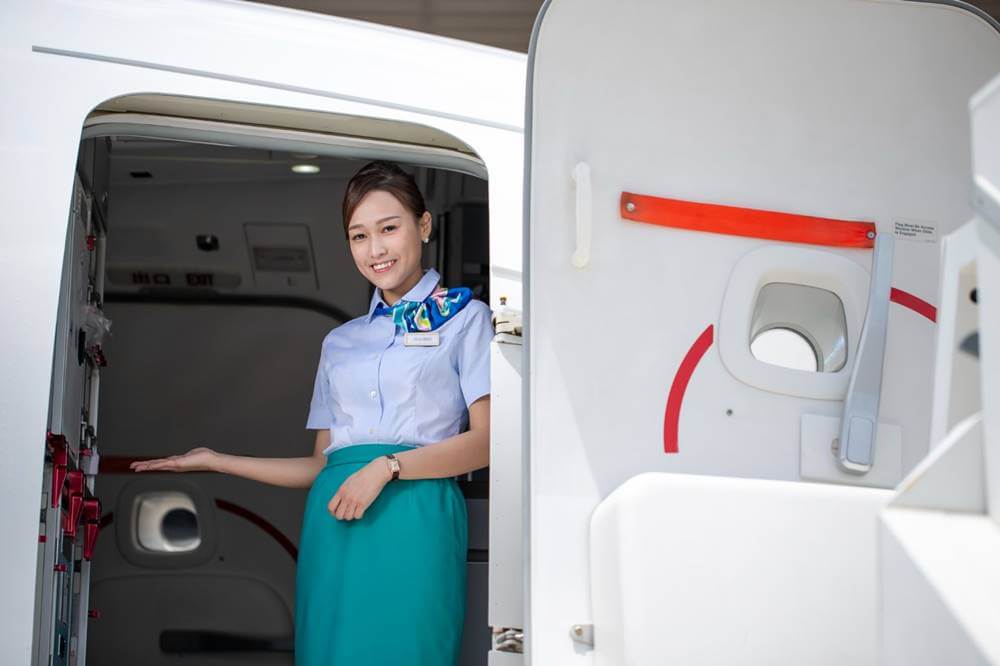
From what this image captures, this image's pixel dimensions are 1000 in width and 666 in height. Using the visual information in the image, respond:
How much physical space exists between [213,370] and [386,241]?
9.48 ft

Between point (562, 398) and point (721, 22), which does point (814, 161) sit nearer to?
point (721, 22)

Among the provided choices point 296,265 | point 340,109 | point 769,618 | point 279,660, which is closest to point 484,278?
point 296,265

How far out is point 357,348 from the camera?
3.46m

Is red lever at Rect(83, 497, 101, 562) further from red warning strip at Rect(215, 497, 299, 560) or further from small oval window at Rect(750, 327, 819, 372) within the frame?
red warning strip at Rect(215, 497, 299, 560)

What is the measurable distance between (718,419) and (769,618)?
0.45 metres

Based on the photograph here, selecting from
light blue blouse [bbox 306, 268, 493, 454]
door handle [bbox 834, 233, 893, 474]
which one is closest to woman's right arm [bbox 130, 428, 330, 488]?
light blue blouse [bbox 306, 268, 493, 454]

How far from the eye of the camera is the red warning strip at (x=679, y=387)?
251 cm

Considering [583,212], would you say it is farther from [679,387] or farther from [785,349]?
[785,349]

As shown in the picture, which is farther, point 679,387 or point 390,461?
point 390,461

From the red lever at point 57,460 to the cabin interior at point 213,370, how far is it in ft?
9.65

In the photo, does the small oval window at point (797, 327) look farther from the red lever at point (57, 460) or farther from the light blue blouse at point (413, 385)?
the red lever at point (57, 460)

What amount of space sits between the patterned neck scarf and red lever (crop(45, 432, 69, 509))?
0.97 metres

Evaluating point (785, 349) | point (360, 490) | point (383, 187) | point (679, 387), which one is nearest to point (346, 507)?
point (360, 490)

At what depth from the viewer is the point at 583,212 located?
247 centimetres
